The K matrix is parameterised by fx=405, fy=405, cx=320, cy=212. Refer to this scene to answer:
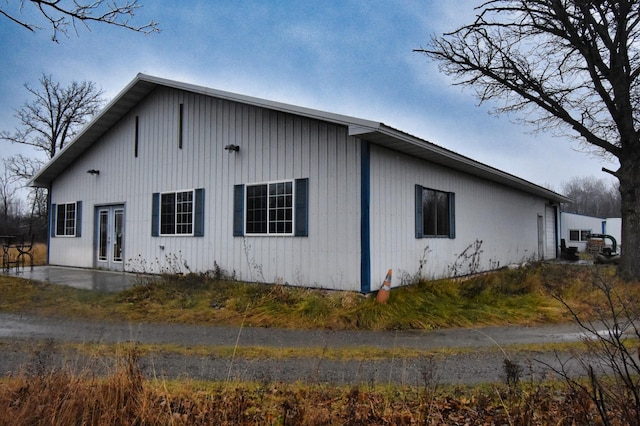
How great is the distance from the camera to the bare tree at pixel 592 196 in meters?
63.7

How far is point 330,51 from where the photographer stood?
12.8 metres

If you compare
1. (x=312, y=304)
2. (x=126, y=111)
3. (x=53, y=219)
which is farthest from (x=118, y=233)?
(x=312, y=304)

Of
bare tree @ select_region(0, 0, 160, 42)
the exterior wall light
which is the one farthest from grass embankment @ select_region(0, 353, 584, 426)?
the exterior wall light

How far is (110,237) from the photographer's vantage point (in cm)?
1433

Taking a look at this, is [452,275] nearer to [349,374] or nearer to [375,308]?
[375,308]

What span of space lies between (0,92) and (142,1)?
8.81ft

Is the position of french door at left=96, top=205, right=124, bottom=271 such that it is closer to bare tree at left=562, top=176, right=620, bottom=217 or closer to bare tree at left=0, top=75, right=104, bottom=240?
bare tree at left=0, top=75, right=104, bottom=240

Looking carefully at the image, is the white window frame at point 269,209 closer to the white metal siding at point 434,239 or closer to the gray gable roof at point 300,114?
the gray gable roof at point 300,114

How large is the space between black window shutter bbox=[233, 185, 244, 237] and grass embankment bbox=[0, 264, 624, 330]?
135cm

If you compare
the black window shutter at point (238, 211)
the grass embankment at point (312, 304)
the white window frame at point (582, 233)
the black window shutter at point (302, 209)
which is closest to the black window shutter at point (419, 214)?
the grass embankment at point (312, 304)

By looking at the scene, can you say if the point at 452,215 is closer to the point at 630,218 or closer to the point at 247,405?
the point at 630,218

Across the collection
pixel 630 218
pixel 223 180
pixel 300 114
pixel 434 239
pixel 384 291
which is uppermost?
pixel 300 114

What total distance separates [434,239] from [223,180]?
594 cm

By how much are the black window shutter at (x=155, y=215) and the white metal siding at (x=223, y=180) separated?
0.69 ft
